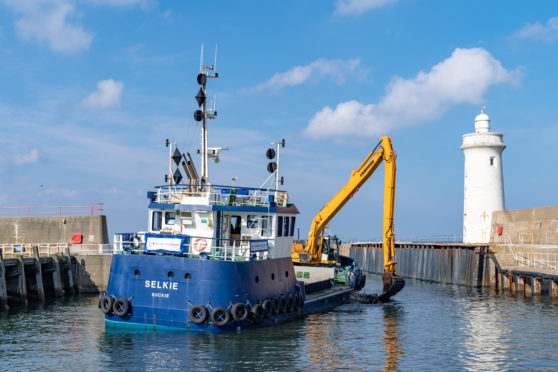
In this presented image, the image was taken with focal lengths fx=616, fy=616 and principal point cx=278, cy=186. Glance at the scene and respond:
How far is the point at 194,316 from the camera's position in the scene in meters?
23.3

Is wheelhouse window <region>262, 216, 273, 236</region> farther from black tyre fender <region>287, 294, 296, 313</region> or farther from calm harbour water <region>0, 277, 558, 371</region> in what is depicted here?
calm harbour water <region>0, 277, 558, 371</region>

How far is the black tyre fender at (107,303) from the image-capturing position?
24.2 metres

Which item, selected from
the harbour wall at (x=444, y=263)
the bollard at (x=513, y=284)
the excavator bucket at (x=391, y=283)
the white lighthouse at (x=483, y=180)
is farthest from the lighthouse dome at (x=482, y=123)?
the excavator bucket at (x=391, y=283)

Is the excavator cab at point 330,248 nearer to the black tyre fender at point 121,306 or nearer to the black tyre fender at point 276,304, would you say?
the black tyre fender at point 276,304

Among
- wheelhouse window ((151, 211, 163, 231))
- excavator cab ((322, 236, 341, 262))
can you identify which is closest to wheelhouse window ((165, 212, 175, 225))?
wheelhouse window ((151, 211, 163, 231))

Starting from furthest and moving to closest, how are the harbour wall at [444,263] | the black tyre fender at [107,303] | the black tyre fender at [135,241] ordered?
1. the harbour wall at [444,263]
2. the black tyre fender at [135,241]
3. the black tyre fender at [107,303]

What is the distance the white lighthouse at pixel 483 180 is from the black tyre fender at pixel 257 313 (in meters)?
35.3

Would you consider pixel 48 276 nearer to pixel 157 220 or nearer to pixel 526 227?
pixel 157 220

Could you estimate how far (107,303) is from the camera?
24.3 m

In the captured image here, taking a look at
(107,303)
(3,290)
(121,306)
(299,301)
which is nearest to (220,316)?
(121,306)

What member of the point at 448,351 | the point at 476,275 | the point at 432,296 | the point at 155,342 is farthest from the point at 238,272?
the point at 476,275

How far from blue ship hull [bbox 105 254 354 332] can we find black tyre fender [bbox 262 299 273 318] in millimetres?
485

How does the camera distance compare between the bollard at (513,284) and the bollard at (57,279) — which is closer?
the bollard at (57,279)

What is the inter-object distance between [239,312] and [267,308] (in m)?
2.13
